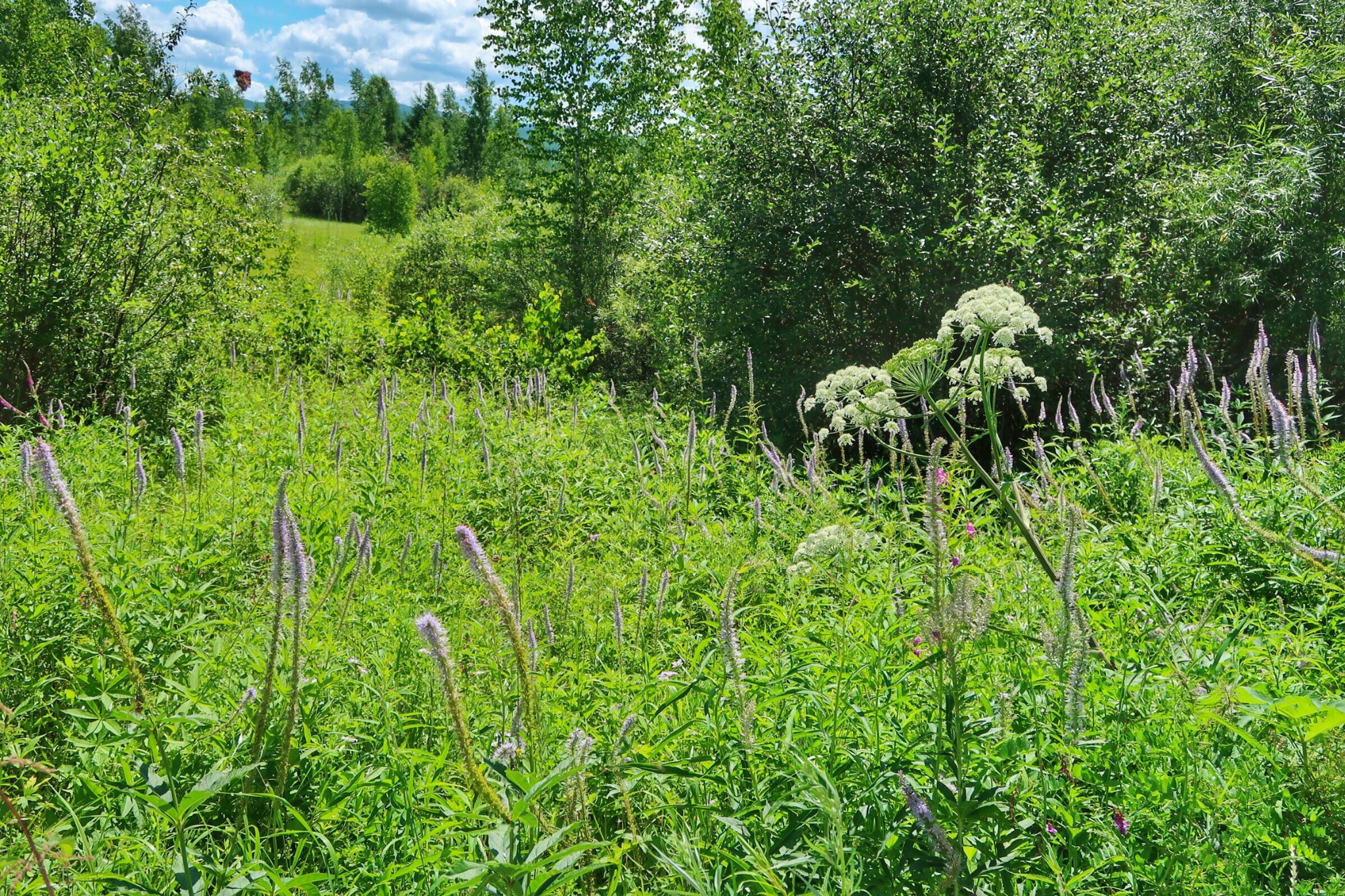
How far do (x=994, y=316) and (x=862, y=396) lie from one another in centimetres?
74

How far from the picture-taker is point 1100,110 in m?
9.57

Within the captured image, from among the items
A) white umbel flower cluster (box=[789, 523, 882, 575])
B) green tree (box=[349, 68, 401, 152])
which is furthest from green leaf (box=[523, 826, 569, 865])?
green tree (box=[349, 68, 401, 152])

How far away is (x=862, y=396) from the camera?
351cm

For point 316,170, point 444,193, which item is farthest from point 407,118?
point 444,193

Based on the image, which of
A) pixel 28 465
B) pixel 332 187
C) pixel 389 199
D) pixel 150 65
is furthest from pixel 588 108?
pixel 332 187

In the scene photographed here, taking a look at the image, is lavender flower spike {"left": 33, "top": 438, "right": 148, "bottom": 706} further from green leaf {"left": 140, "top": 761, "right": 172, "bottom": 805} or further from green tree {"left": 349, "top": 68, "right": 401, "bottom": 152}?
green tree {"left": 349, "top": 68, "right": 401, "bottom": 152}

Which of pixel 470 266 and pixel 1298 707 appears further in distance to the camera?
pixel 470 266

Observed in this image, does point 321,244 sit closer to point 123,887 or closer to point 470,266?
point 470,266

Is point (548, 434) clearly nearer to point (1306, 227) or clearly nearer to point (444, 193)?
point (1306, 227)

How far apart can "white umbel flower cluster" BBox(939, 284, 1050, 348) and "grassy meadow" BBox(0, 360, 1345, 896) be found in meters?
0.52

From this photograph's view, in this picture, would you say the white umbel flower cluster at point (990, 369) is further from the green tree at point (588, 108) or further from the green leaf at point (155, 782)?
the green tree at point (588, 108)

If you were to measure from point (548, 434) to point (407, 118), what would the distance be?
350 ft

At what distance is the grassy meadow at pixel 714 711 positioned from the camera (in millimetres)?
2107

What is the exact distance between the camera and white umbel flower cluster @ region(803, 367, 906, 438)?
3.18 meters
